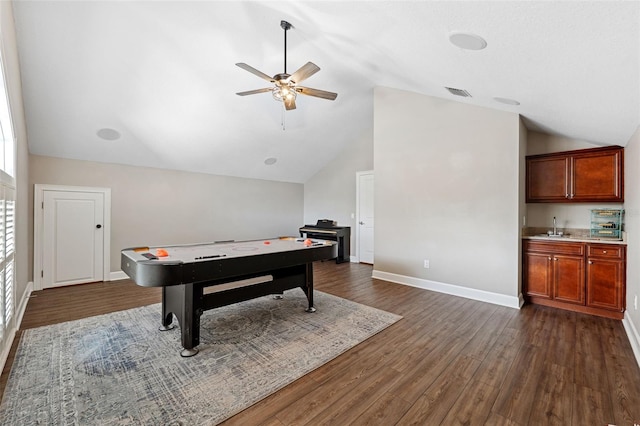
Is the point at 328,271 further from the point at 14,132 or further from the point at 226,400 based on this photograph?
the point at 14,132

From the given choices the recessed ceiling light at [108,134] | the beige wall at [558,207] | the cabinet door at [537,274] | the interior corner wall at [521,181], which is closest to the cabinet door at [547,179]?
the interior corner wall at [521,181]

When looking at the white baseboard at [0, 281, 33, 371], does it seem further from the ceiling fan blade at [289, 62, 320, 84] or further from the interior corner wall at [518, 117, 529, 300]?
the interior corner wall at [518, 117, 529, 300]

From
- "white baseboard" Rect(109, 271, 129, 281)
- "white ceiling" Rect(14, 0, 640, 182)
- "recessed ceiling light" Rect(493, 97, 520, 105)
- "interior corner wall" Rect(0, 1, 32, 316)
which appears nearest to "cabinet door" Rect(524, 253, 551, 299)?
"white ceiling" Rect(14, 0, 640, 182)

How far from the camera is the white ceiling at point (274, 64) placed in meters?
1.77

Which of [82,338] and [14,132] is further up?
[14,132]

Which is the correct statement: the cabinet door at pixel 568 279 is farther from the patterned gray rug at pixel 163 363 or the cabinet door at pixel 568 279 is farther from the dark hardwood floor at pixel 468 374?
the patterned gray rug at pixel 163 363

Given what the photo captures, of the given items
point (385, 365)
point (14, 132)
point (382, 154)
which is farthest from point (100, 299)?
point (382, 154)

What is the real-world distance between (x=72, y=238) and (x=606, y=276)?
289 inches

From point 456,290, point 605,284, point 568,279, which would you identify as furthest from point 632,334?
point 456,290

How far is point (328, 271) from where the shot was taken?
5.68 meters

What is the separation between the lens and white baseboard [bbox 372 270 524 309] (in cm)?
367

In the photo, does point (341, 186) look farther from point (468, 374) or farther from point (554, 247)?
point (468, 374)

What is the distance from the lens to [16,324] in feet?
9.43

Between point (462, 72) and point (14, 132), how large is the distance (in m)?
4.34
